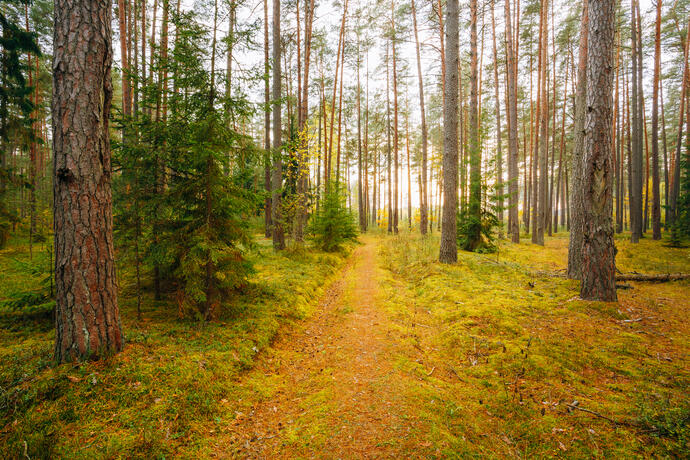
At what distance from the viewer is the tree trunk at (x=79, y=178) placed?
9.38ft

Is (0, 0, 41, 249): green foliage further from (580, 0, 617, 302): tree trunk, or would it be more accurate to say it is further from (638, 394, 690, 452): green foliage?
(580, 0, 617, 302): tree trunk

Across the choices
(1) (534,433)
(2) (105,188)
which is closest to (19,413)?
(2) (105,188)

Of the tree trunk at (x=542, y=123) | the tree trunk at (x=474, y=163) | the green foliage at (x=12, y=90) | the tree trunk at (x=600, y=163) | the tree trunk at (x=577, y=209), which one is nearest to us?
the tree trunk at (x=600, y=163)

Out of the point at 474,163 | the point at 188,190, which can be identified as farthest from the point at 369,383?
the point at 474,163

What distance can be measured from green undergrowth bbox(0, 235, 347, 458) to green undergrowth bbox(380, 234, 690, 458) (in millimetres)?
2429

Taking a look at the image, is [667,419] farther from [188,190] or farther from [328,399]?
[188,190]

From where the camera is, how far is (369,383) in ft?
11.2

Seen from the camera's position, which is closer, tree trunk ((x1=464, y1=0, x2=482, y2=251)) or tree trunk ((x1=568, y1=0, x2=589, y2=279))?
tree trunk ((x1=568, y1=0, x2=589, y2=279))

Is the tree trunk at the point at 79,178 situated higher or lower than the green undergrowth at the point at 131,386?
higher

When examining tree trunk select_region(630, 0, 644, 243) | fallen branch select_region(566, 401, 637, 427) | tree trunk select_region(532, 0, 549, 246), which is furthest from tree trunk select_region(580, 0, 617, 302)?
tree trunk select_region(630, 0, 644, 243)

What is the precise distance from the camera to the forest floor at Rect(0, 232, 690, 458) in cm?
235

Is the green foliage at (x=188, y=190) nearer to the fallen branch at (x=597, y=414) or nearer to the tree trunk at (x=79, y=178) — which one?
the tree trunk at (x=79, y=178)

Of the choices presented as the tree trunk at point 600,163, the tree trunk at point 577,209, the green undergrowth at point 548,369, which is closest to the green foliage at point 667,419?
the green undergrowth at point 548,369

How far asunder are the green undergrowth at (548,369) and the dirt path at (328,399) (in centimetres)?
33
